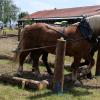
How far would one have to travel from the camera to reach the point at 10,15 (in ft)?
339

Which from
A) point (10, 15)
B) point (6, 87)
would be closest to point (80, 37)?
point (6, 87)

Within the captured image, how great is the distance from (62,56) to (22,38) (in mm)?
2358

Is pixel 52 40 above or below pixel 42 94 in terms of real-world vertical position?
above

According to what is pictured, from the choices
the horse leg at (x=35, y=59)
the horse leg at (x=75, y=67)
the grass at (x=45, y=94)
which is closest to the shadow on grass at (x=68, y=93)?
the grass at (x=45, y=94)

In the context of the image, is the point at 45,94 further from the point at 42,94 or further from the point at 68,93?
the point at 68,93

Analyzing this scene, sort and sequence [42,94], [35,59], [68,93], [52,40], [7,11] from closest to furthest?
[42,94] → [68,93] → [52,40] → [35,59] → [7,11]

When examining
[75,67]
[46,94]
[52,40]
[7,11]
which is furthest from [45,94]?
[7,11]

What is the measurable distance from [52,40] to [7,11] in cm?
9044

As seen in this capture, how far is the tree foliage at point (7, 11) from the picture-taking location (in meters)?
94.0

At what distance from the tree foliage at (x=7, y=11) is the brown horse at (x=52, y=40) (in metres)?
84.0

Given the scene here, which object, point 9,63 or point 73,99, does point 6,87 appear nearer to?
point 73,99

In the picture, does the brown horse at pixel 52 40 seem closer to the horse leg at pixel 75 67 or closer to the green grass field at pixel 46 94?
the horse leg at pixel 75 67

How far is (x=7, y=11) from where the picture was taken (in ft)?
321

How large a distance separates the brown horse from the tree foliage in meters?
84.0
